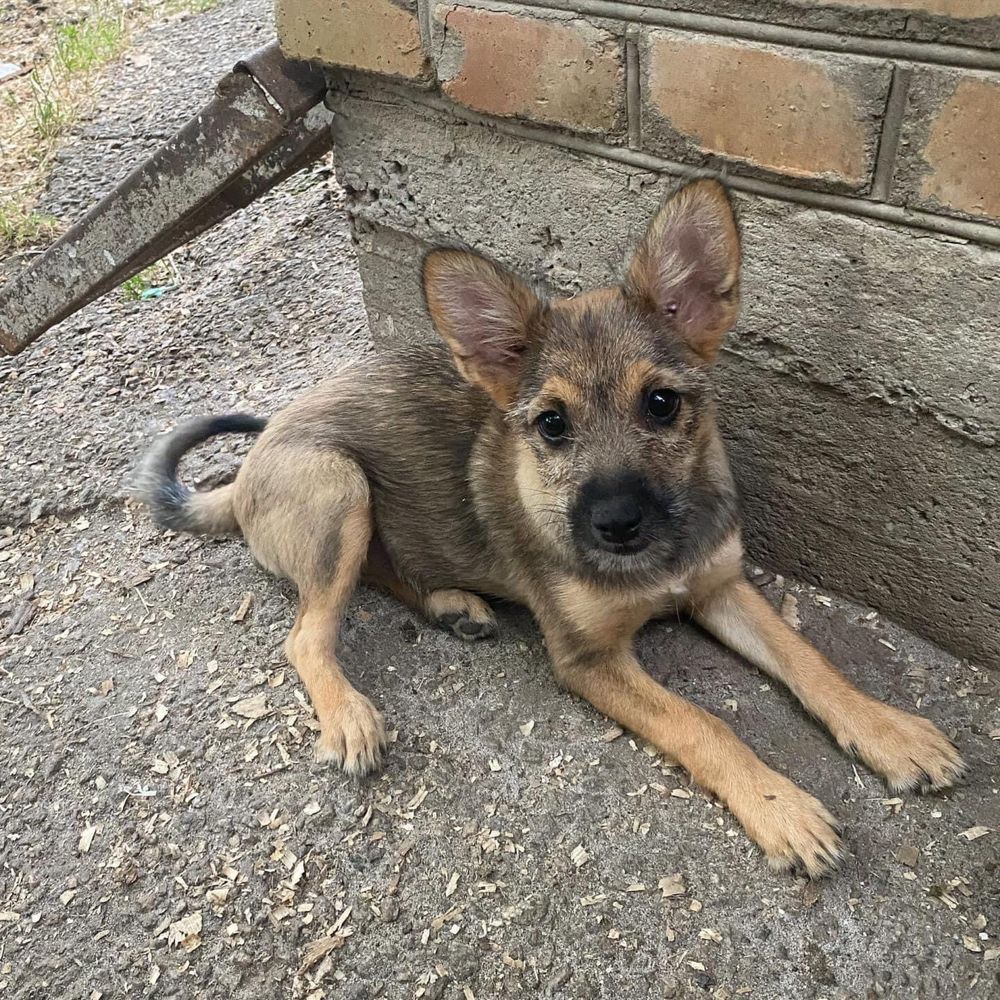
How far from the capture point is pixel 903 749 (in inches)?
105

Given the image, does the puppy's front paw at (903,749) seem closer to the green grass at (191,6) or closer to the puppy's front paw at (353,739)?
the puppy's front paw at (353,739)

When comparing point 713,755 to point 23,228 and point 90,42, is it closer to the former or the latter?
point 23,228

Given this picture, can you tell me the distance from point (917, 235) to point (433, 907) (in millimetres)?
2245

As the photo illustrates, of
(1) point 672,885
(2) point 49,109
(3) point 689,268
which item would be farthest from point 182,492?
(2) point 49,109

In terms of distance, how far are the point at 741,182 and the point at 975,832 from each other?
1966 millimetres

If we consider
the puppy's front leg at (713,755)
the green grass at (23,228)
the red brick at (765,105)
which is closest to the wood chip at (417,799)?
the puppy's front leg at (713,755)

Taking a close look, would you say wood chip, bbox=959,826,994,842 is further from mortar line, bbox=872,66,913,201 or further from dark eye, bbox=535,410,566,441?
mortar line, bbox=872,66,913,201

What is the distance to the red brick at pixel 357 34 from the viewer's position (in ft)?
10.1

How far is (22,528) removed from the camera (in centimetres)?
413

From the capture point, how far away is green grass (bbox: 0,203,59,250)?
19.6 ft

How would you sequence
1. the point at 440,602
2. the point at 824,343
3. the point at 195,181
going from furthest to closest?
the point at 195,181 < the point at 440,602 < the point at 824,343

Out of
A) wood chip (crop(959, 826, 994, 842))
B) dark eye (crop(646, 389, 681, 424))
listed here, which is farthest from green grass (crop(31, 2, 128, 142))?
wood chip (crop(959, 826, 994, 842))

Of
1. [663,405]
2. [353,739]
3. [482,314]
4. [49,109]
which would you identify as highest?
[482,314]

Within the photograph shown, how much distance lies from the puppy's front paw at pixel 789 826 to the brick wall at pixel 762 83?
1.59m
